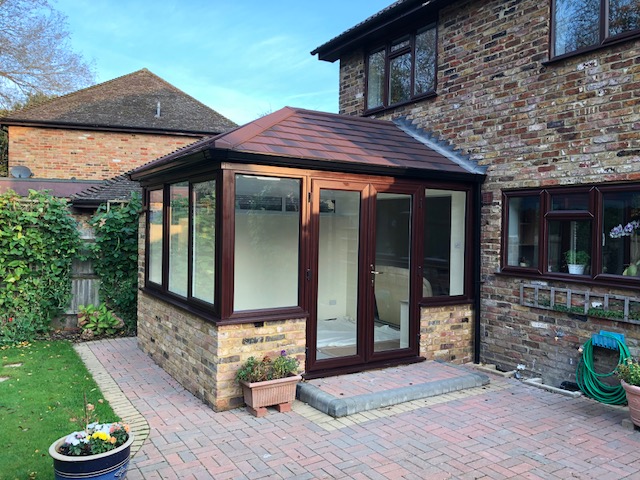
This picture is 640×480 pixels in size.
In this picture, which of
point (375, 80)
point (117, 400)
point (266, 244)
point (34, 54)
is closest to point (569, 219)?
point (266, 244)

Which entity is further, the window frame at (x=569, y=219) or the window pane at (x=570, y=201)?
the window pane at (x=570, y=201)

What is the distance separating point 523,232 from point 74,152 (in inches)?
575

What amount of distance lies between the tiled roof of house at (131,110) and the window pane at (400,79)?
9.48 m

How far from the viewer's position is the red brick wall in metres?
16.0

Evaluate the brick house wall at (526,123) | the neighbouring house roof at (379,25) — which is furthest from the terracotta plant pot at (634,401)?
the neighbouring house roof at (379,25)

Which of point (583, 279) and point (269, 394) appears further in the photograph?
point (583, 279)

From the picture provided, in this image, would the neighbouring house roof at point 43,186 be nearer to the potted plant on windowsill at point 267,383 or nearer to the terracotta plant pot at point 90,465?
Result: the potted plant on windowsill at point 267,383

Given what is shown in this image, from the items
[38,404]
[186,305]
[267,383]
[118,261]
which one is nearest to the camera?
[267,383]

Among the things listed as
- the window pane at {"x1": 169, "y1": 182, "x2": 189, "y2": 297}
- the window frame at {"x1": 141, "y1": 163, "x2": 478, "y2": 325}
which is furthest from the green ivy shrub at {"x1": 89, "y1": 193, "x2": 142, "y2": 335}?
the window pane at {"x1": 169, "y1": 182, "x2": 189, "y2": 297}

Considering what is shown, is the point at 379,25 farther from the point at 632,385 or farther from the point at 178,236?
the point at 632,385

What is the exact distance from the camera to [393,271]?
685 cm

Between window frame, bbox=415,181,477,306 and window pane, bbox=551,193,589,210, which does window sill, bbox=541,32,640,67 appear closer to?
window pane, bbox=551,193,589,210

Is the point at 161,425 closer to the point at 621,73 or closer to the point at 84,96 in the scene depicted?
the point at 621,73

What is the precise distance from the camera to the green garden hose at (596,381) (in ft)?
18.0
